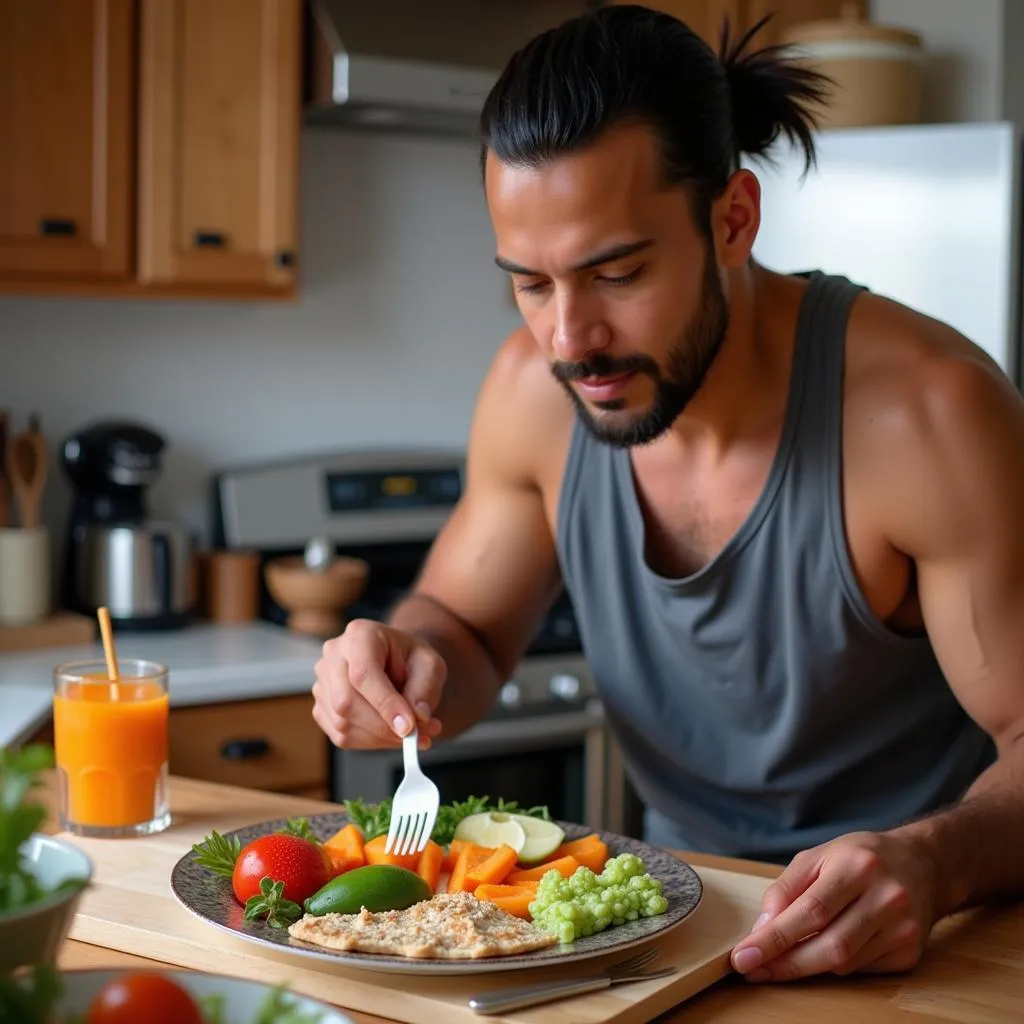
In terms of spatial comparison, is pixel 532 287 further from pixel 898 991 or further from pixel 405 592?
pixel 405 592

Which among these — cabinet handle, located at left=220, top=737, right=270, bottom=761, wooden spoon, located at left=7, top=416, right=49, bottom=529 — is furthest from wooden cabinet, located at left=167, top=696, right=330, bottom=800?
wooden spoon, located at left=7, top=416, right=49, bottom=529

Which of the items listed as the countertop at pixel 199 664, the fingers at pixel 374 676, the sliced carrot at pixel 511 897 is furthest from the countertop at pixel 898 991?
the countertop at pixel 199 664

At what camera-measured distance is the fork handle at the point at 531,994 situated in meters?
1.01

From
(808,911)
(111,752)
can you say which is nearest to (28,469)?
(111,752)

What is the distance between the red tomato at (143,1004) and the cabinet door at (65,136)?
7.07ft

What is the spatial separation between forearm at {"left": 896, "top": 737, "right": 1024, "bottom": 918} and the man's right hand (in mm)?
448

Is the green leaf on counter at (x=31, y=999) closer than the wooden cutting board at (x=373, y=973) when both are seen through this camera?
Yes

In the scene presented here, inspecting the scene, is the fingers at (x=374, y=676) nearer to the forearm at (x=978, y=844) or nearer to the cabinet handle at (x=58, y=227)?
the forearm at (x=978, y=844)

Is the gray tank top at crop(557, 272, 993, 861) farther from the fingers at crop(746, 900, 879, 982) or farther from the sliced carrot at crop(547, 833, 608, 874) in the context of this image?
the fingers at crop(746, 900, 879, 982)

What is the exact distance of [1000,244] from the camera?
313cm

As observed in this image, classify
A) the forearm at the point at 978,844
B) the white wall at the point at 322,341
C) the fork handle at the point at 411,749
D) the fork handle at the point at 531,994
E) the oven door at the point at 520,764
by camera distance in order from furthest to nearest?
the white wall at the point at 322,341
the oven door at the point at 520,764
the fork handle at the point at 411,749
the forearm at the point at 978,844
the fork handle at the point at 531,994

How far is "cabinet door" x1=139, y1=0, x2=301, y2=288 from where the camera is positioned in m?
2.75

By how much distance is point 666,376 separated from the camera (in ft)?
5.00

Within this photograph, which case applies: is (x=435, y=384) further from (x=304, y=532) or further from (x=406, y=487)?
(x=304, y=532)
